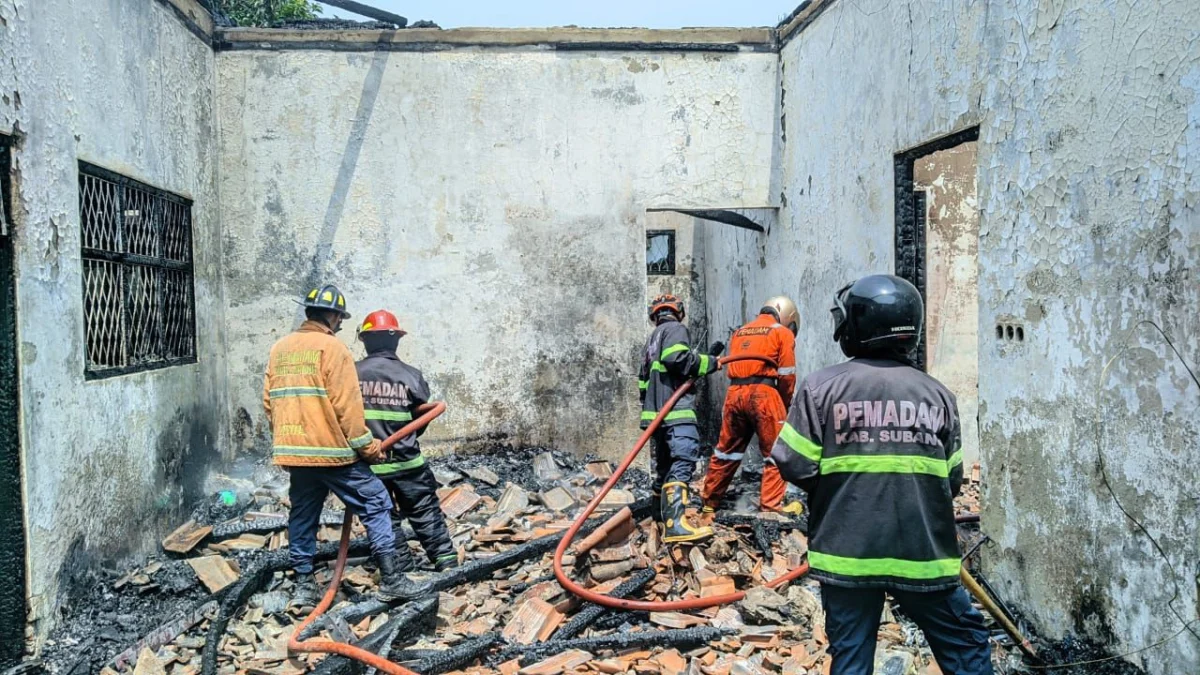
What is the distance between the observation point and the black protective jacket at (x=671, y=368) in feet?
19.5

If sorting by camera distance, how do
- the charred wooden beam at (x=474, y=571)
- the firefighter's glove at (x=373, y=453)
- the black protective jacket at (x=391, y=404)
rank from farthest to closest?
1. the black protective jacket at (x=391, y=404)
2. the firefighter's glove at (x=373, y=453)
3. the charred wooden beam at (x=474, y=571)

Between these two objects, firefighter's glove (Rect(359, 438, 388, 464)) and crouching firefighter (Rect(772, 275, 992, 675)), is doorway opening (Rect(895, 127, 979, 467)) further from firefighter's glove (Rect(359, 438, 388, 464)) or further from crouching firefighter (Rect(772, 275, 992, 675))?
firefighter's glove (Rect(359, 438, 388, 464))

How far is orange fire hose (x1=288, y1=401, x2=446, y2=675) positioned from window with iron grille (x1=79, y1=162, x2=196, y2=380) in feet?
6.44

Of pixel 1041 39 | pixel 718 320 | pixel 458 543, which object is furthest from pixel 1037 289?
pixel 718 320

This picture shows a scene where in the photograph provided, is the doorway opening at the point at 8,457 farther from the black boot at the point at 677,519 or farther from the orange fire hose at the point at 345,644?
the black boot at the point at 677,519

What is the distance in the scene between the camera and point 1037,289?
4289 mm

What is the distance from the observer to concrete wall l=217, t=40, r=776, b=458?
781cm

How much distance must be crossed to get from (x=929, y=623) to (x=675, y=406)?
3144 mm

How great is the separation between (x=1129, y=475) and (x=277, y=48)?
780 centimetres

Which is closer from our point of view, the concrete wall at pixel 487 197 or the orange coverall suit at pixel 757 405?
the orange coverall suit at pixel 757 405

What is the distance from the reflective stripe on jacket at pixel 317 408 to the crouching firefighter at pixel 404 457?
1.41 ft

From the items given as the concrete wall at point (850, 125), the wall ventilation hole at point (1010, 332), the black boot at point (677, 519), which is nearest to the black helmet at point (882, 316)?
the wall ventilation hole at point (1010, 332)

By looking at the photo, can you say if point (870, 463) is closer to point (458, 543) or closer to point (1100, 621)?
point (1100, 621)

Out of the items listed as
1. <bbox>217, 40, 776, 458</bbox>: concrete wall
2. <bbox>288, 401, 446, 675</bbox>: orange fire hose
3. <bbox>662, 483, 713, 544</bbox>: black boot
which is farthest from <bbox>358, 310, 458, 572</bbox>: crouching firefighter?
<bbox>217, 40, 776, 458</bbox>: concrete wall
